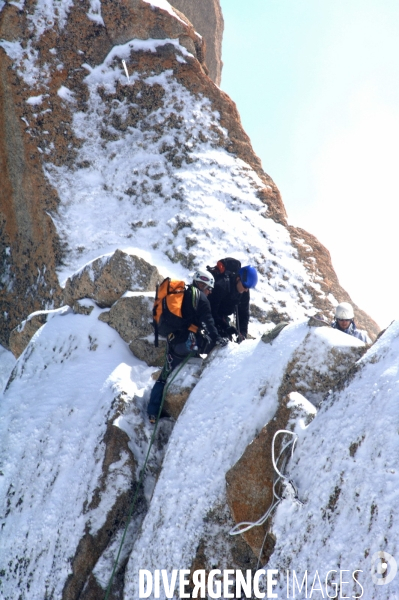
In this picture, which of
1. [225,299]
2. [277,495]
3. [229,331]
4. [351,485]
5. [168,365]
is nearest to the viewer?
[351,485]

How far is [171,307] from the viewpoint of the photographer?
8883mm

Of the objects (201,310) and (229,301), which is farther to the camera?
(229,301)

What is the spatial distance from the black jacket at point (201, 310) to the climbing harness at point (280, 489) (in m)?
2.63

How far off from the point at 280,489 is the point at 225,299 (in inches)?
172

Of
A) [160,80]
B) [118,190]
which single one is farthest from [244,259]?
[160,80]

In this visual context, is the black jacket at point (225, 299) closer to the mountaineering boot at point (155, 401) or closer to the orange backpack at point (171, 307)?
the orange backpack at point (171, 307)

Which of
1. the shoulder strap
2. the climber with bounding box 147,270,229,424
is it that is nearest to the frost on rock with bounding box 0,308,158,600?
the climber with bounding box 147,270,229,424

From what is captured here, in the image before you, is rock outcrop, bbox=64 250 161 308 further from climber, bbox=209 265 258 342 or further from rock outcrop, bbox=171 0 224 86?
rock outcrop, bbox=171 0 224 86

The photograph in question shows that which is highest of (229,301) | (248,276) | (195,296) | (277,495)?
(248,276)

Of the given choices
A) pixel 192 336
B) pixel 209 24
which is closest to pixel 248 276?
pixel 192 336

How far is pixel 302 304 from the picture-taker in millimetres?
14758

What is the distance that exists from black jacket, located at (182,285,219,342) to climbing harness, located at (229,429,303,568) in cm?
263

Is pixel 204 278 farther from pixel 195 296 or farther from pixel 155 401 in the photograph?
pixel 155 401

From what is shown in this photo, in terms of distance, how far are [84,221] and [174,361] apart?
8.45 m
